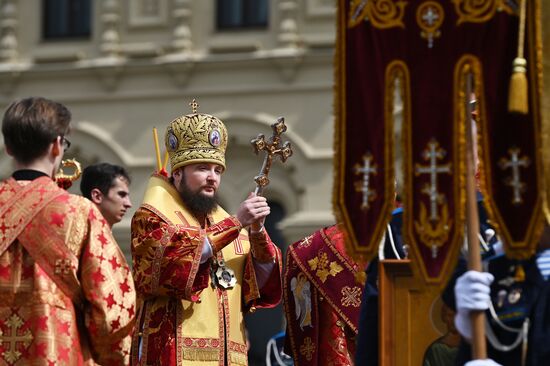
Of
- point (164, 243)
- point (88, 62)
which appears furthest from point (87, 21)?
point (164, 243)

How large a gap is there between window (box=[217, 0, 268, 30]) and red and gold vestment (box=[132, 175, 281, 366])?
10.7 metres

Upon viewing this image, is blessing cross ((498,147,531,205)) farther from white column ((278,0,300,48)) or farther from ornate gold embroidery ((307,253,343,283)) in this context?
white column ((278,0,300,48))

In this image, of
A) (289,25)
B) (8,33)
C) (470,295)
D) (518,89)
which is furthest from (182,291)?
(8,33)

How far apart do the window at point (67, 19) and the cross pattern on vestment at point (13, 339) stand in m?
13.4

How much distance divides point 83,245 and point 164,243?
162cm

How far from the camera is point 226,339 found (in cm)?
705

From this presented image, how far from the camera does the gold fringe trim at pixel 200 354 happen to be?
273 inches

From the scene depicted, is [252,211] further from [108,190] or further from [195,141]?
[108,190]

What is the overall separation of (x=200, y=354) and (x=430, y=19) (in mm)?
2589

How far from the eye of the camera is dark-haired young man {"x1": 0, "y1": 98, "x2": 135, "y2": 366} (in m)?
5.24

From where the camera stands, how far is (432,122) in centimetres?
495

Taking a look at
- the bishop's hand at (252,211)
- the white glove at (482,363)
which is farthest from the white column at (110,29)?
the white glove at (482,363)

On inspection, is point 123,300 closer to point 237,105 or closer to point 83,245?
point 83,245

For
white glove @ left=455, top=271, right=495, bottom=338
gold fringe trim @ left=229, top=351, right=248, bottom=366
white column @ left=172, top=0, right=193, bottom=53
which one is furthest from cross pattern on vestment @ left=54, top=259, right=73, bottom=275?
white column @ left=172, top=0, right=193, bottom=53
